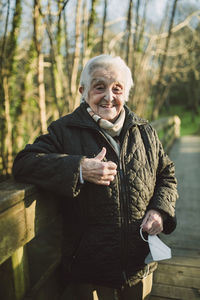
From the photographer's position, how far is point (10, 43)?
17.2ft

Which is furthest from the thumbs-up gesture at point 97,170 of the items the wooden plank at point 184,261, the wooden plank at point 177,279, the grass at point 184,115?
the grass at point 184,115

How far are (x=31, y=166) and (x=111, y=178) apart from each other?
390mm

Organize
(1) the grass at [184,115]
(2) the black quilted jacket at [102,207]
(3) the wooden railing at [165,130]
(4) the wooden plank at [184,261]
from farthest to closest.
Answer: (1) the grass at [184,115] < (3) the wooden railing at [165,130] < (4) the wooden plank at [184,261] < (2) the black quilted jacket at [102,207]

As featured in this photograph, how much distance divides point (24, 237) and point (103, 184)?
44cm

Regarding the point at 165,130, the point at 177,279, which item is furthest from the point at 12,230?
the point at 165,130

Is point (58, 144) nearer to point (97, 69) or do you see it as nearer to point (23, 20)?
point (97, 69)

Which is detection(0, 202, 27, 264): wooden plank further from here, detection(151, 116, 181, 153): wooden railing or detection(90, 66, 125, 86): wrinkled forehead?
detection(151, 116, 181, 153): wooden railing

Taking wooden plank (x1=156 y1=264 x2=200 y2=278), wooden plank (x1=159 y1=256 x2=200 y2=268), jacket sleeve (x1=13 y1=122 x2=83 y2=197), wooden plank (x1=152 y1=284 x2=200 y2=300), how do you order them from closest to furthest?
jacket sleeve (x1=13 y1=122 x2=83 y2=197), wooden plank (x1=152 y1=284 x2=200 y2=300), wooden plank (x1=156 y1=264 x2=200 y2=278), wooden plank (x1=159 y1=256 x2=200 y2=268)

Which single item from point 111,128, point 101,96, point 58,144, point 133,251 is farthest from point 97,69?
point 133,251

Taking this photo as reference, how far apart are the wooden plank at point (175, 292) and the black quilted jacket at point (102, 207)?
21.2 inches

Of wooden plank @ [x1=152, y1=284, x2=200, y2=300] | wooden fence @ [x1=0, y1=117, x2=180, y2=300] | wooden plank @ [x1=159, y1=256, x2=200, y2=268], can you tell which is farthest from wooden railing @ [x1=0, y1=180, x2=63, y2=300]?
wooden plank @ [x1=159, y1=256, x2=200, y2=268]

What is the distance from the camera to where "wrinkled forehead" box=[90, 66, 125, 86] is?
158cm

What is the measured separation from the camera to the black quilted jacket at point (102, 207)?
56.7 inches

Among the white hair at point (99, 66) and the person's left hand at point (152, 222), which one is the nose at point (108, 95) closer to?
the white hair at point (99, 66)
